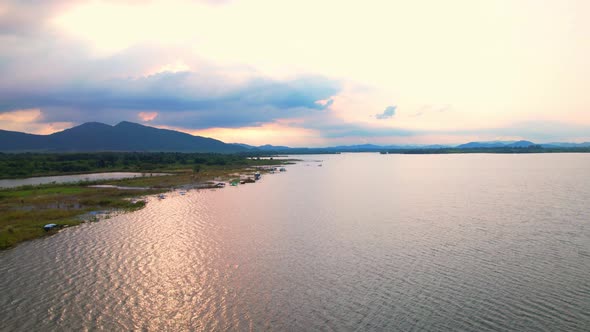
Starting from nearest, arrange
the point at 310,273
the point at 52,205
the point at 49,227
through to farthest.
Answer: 1. the point at 310,273
2. the point at 49,227
3. the point at 52,205

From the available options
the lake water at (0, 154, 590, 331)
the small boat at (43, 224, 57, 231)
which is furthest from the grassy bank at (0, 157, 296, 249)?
the lake water at (0, 154, 590, 331)

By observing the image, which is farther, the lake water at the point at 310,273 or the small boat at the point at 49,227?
the small boat at the point at 49,227

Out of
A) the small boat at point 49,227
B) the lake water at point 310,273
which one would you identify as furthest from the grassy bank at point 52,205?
the lake water at point 310,273

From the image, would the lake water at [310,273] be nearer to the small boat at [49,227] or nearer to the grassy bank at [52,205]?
the small boat at [49,227]

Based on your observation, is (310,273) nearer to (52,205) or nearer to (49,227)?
(49,227)

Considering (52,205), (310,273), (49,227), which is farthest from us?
(52,205)

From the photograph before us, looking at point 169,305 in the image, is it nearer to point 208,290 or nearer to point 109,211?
point 208,290

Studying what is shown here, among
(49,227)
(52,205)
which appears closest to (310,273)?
(49,227)

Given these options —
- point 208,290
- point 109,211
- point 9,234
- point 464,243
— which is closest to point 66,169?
point 109,211
